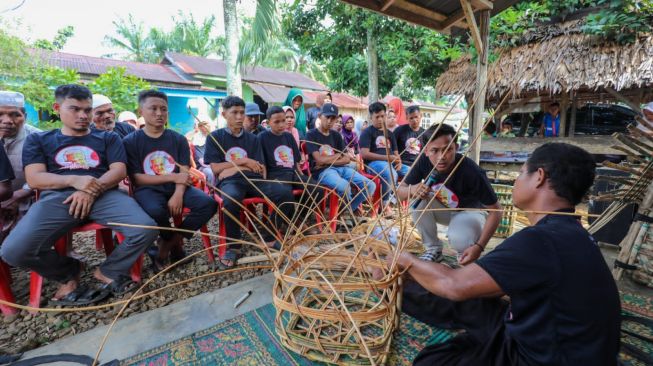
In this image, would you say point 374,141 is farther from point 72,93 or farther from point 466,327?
point 72,93

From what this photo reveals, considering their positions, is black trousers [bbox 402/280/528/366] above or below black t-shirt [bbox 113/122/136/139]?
below

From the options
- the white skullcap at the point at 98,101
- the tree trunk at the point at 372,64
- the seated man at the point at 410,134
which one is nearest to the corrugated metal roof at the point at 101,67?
the tree trunk at the point at 372,64

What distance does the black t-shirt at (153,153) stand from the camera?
101 inches

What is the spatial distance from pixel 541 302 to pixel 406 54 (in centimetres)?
658

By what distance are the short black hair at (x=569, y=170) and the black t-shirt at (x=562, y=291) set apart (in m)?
0.16

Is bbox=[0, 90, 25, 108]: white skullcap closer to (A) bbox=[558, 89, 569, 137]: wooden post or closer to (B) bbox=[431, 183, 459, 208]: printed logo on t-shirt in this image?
(B) bbox=[431, 183, 459, 208]: printed logo on t-shirt

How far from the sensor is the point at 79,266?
7.37ft

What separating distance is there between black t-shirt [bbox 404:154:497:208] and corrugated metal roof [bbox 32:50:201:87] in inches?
440

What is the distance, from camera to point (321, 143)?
3857mm

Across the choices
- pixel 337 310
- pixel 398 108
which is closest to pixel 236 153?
pixel 337 310

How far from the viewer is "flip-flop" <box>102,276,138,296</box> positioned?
7.07 feet

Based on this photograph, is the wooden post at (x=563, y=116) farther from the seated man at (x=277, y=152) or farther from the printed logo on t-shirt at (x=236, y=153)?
the printed logo on t-shirt at (x=236, y=153)

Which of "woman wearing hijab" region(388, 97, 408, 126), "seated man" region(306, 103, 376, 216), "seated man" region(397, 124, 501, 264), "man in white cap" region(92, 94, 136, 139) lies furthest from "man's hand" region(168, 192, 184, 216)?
"woman wearing hijab" region(388, 97, 408, 126)

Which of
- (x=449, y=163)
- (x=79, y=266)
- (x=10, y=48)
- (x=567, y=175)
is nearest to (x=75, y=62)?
(x=10, y=48)
